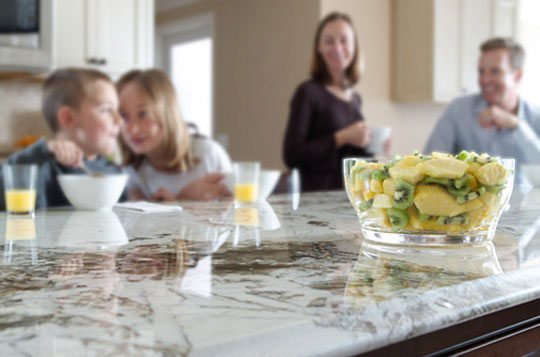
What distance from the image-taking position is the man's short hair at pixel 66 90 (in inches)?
79.4

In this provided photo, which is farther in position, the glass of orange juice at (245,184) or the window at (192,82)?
the window at (192,82)

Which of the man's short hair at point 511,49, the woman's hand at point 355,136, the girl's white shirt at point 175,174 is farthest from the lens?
the man's short hair at point 511,49

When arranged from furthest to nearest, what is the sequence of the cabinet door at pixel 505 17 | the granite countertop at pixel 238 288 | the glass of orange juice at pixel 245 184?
the cabinet door at pixel 505 17
the glass of orange juice at pixel 245 184
the granite countertop at pixel 238 288

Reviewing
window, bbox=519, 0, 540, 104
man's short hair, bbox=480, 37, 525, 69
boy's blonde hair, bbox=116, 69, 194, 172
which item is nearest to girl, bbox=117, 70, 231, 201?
boy's blonde hair, bbox=116, 69, 194, 172

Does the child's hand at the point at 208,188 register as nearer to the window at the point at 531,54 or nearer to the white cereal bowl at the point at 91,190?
the white cereal bowl at the point at 91,190

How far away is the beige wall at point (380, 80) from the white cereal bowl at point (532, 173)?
2.60 m

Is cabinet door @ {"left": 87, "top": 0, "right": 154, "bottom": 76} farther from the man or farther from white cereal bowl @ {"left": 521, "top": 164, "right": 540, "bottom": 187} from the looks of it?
white cereal bowl @ {"left": 521, "top": 164, "right": 540, "bottom": 187}

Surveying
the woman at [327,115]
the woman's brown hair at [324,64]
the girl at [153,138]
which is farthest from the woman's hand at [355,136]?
the girl at [153,138]

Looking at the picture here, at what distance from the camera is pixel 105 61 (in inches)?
121

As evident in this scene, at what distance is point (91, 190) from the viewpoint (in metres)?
1.09

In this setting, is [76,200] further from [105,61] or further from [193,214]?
[105,61]

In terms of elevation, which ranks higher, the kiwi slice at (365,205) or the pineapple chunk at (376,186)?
the pineapple chunk at (376,186)

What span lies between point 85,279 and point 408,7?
14.2ft

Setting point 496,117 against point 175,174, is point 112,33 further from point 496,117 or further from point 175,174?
point 496,117
